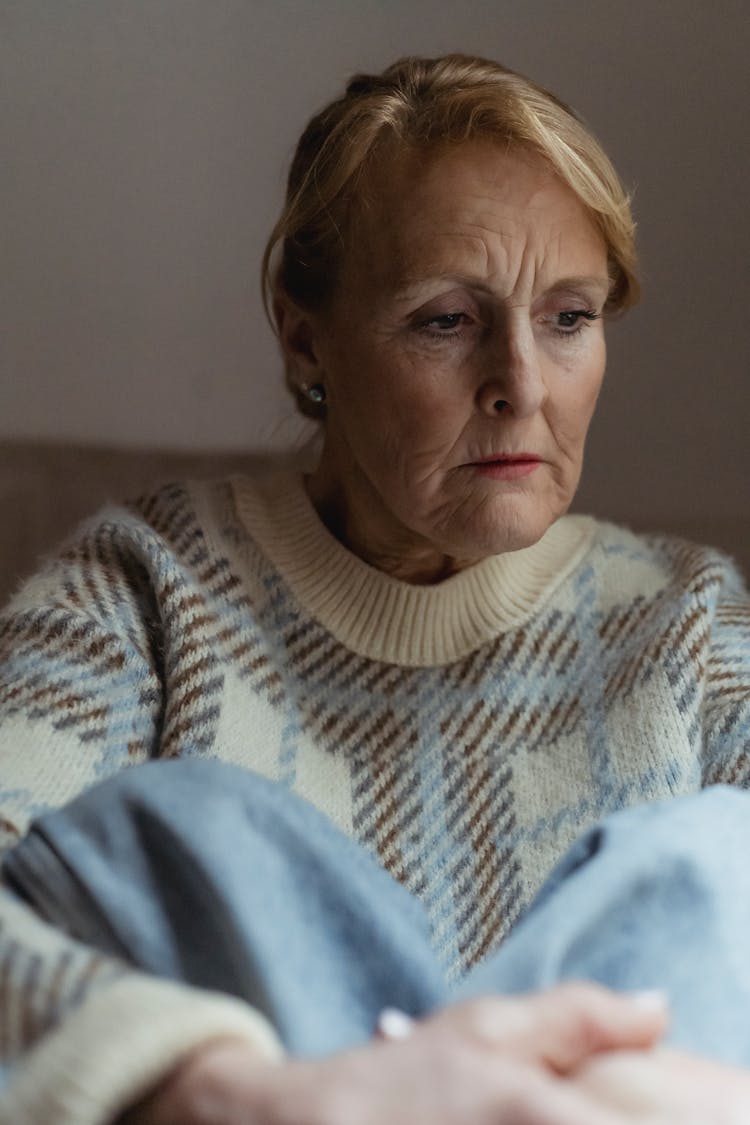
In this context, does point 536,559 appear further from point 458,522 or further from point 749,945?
point 749,945

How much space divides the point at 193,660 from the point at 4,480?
1.71ft

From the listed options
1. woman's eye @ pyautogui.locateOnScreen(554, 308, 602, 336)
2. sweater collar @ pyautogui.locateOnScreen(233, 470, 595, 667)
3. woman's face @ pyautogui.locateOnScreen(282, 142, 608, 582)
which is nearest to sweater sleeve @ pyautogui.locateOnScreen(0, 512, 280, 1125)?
sweater collar @ pyautogui.locateOnScreen(233, 470, 595, 667)

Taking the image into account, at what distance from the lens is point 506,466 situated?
1.19 meters

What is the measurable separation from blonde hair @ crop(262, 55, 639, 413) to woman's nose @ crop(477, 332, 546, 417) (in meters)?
0.16

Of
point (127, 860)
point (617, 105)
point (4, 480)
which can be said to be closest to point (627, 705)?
point (127, 860)

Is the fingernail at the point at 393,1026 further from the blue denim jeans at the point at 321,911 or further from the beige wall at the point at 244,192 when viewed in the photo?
the beige wall at the point at 244,192

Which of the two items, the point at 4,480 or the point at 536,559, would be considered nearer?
the point at 536,559

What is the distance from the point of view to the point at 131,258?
72.1 inches

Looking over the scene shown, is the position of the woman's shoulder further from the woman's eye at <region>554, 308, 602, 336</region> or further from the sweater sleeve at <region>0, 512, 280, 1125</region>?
the sweater sleeve at <region>0, 512, 280, 1125</region>

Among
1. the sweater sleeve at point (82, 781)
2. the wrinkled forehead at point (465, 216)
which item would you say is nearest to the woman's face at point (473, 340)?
the wrinkled forehead at point (465, 216)

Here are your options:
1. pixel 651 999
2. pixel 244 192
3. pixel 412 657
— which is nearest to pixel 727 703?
pixel 412 657

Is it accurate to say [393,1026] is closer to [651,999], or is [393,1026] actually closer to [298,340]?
[651,999]

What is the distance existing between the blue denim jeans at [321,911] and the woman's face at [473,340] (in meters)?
0.41

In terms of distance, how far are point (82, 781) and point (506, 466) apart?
46 centimetres
